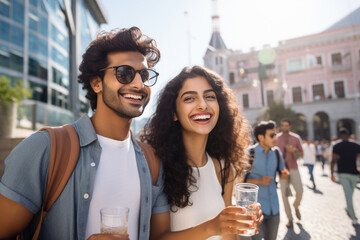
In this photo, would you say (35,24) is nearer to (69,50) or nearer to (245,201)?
(69,50)

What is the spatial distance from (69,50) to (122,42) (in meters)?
27.1

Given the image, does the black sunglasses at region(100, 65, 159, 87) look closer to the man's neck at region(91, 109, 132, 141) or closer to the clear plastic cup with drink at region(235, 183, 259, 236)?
the man's neck at region(91, 109, 132, 141)

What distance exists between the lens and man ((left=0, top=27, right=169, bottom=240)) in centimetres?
126

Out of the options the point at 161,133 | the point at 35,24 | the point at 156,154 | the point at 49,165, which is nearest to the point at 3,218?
the point at 49,165

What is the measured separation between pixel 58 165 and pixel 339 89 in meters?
33.0

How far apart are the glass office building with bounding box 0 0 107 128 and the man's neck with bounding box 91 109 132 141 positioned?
53.8 ft

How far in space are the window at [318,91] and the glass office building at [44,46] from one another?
26.3 meters

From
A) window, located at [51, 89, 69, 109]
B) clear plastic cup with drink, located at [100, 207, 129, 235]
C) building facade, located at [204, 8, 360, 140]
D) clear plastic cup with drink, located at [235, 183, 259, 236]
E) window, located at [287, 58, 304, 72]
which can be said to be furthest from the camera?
window, located at [287, 58, 304, 72]

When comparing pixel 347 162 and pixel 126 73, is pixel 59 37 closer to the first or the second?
pixel 347 162

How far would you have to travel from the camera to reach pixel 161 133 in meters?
2.23

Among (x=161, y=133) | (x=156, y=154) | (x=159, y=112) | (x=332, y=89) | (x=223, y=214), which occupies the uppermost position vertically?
(x=332, y=89)

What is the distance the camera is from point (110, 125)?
5.86 ft

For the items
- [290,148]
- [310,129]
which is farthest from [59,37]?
[310,129]

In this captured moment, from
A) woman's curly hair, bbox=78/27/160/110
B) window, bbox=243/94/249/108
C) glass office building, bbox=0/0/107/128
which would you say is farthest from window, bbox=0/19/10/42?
window, bbox=243/94/249/108
